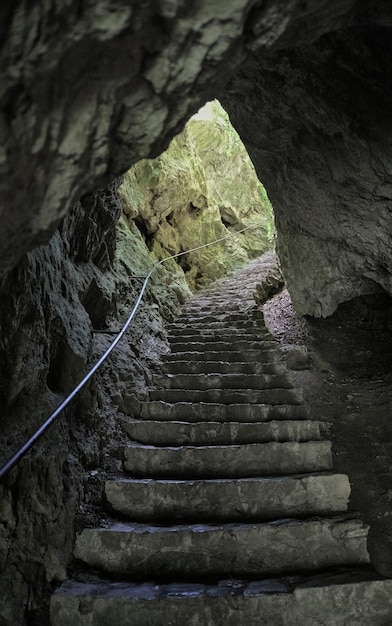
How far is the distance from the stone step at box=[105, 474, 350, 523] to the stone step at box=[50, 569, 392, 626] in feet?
1.72

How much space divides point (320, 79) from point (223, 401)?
2745 mm

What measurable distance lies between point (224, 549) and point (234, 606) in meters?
0.34

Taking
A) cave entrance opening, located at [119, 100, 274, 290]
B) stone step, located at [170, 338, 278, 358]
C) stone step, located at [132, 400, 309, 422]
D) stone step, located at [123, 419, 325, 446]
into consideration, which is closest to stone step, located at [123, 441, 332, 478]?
stone step, located at [123, 419, 325, 446]

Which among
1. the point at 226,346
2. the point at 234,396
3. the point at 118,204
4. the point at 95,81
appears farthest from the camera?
the point at 118,204

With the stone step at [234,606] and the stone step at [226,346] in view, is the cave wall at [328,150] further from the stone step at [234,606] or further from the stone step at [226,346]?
the stone step at [234,606]

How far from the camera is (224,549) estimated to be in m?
2.61

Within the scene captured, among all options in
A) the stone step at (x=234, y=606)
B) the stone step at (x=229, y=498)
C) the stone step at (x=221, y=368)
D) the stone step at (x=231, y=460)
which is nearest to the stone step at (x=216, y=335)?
the stone step at (x=221, y=368)

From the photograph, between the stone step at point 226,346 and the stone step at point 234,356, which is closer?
the stone step at point 234,356

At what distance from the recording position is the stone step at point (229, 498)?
2.86 metres

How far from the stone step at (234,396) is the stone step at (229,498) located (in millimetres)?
1163

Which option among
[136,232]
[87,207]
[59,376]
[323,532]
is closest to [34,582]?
[59,376]

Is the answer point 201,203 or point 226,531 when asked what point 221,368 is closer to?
point 226,531

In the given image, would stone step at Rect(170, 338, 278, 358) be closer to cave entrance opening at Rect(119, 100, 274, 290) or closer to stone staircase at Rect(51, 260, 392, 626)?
stone staircase at Rect(51, 260, 392, 626)

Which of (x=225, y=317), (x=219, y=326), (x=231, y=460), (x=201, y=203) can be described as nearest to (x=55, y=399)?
(x=231, y=460)
